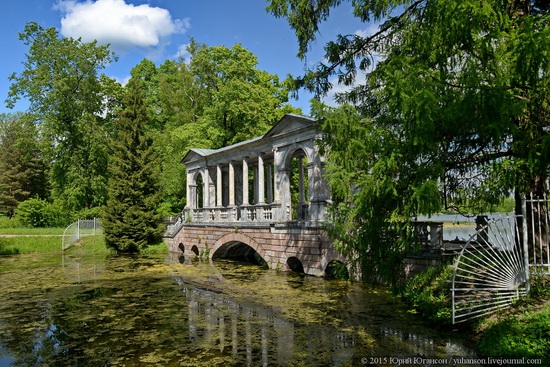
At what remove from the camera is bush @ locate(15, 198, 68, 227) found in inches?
1412

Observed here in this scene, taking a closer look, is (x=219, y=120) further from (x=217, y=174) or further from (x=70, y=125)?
(x=70, y=125)

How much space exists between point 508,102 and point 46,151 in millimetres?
34909

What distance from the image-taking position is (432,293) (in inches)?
381

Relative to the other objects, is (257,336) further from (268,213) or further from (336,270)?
(268,213)

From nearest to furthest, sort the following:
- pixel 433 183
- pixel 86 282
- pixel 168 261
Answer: pixel 433 183 < pixel 86 282 < pixel 168 261

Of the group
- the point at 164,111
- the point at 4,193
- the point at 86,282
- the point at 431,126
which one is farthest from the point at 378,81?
the point at 4,193

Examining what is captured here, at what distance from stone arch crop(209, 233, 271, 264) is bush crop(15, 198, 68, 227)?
2166cm

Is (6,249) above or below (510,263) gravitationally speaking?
below

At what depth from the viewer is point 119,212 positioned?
85.0ft

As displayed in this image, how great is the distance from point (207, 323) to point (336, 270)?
5870 mm

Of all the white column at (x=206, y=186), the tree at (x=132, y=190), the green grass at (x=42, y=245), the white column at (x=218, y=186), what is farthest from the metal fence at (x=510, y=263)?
the green grass at (x=42, y=245)

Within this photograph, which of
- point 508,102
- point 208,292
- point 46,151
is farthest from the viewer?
point 46,151

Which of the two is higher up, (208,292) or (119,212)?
(119,212)

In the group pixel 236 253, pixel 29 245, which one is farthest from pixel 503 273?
pixel 29 245
